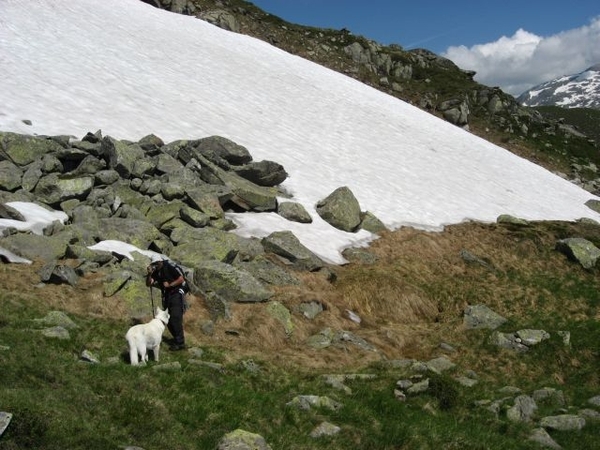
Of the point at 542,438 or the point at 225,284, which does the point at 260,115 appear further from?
the point at 542,438

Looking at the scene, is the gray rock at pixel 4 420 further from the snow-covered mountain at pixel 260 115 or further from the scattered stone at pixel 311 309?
the snow-covered mountain at pixel 260 115

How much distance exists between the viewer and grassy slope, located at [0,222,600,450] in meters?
9.67

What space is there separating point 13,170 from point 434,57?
8124cm

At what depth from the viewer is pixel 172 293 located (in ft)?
49.3

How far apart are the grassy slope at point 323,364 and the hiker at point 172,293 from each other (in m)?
0.74

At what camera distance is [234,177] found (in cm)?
2841

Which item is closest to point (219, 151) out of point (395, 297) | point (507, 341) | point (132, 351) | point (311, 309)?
point (311, 309)

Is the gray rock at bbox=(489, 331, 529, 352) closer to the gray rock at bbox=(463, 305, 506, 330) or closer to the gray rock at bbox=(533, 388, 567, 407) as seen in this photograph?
the gray rock at bbox=(463, 305, 506, 330)

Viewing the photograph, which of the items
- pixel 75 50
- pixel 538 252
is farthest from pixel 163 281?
pixel 75 50

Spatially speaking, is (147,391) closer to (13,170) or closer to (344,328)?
(344,328)

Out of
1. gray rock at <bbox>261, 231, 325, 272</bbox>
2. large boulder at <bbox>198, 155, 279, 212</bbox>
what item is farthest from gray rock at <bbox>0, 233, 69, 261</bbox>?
large boulder at <bbox>198, 155, 279, 212</bbox>

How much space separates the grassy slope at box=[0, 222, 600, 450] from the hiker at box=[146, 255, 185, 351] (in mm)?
738

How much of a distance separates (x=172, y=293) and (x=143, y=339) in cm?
228

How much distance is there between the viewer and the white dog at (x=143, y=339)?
41.7 feet
